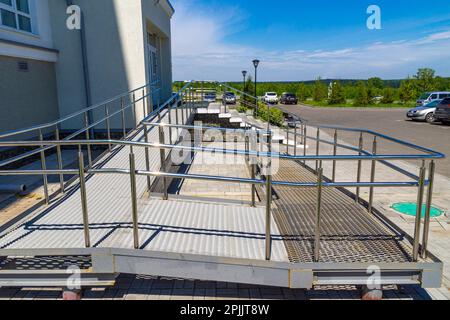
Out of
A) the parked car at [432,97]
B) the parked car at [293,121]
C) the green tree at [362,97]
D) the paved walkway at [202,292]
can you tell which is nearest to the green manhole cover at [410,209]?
the paved walkway at [202,292]

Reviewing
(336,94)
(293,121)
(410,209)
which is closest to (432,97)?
(336,94)

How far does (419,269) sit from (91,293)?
3.16m

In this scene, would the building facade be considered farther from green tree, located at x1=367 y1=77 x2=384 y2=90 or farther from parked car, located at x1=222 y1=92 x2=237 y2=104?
green tree, located at x1=367 y1=77 x2=384 y2=90

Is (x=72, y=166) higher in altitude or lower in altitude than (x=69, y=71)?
lower

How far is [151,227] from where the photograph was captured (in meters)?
3.79

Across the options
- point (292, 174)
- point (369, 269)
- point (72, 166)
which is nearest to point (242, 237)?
point (369, 269)

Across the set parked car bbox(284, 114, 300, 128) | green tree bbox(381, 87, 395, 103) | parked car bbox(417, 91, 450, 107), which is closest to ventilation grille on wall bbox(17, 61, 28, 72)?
parked car bbox(284, 114, 300, 128)

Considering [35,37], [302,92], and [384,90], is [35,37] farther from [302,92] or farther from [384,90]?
[302,92]

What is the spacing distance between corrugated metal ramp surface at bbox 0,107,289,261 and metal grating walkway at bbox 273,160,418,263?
222mm

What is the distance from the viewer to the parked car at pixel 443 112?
1955 centimetres

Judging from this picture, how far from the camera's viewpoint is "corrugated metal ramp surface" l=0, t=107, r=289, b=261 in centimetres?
337

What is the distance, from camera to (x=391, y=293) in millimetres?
3699

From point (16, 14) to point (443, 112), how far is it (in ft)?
66.6
